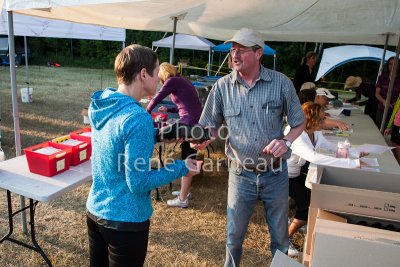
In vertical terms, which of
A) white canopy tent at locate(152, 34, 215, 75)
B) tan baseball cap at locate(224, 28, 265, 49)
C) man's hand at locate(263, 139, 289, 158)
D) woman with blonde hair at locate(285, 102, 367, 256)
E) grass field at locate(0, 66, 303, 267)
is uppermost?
white canopy tent at locate(152, 34, 215, 75)

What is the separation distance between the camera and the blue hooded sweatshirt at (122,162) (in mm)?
1339

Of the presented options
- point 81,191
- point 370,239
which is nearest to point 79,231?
point 81,191

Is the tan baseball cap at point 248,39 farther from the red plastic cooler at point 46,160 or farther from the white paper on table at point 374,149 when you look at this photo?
the white paper on table at point 374,149

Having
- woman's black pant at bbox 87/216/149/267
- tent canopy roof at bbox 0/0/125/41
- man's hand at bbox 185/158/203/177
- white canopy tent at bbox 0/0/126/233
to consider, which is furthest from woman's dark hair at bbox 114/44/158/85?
tent canopy roof at bbox 0/0/125/41

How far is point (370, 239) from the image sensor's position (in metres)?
1.24

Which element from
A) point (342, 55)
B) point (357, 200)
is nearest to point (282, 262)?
point (357, 200)

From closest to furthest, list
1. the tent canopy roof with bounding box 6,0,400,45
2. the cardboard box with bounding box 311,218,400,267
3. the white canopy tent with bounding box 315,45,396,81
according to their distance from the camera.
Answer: the cardboard box with bounding box 311,218,400,267 → the tent canopy roof with bounding box 6,0,400,45 → the white canopy tent with bounding box 315,45,396,81

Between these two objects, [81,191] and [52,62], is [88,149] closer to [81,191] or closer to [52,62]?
[81,191]

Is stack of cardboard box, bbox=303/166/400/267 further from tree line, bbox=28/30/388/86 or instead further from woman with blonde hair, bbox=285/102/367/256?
tree line, bbox=28/30/388/86

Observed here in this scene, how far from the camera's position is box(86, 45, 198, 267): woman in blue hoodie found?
53.1 inches

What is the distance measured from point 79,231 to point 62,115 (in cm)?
501

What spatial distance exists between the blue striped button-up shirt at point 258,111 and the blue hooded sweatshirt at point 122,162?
576 millimetres

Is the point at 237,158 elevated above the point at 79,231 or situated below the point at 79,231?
above

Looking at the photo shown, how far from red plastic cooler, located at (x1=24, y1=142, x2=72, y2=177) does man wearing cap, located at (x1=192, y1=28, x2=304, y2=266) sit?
2.99ft
